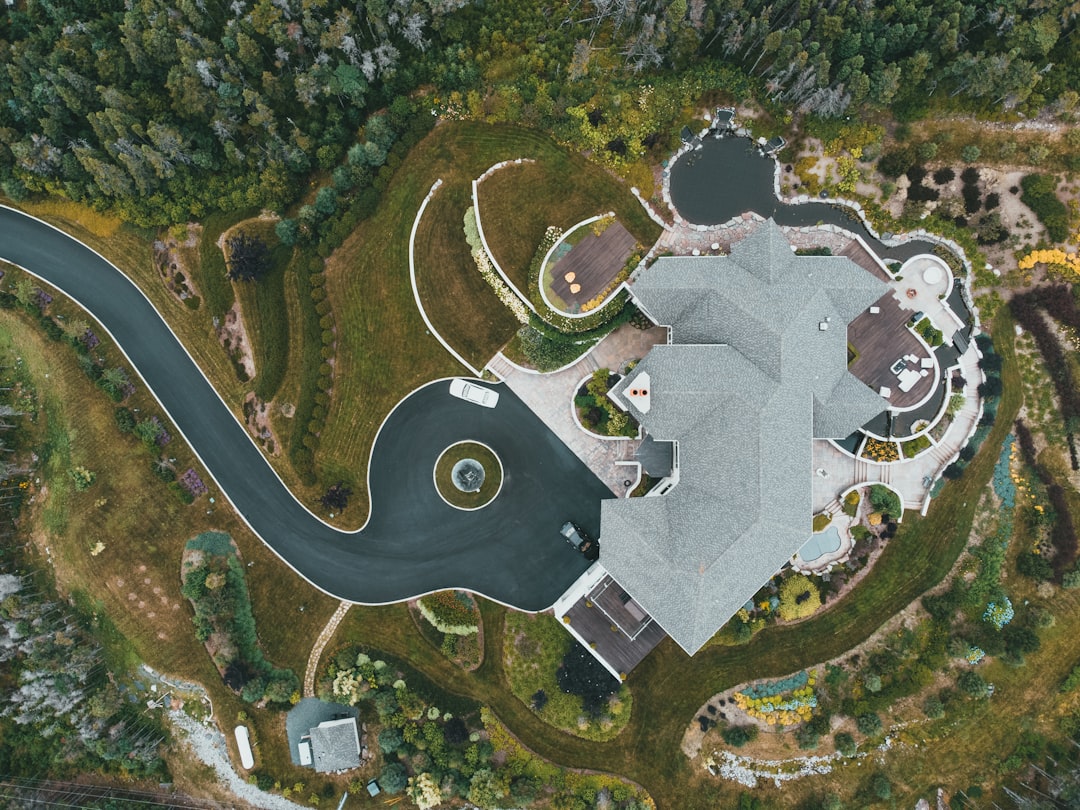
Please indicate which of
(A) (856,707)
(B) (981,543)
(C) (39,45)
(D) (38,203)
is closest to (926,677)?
(A) (856,707)

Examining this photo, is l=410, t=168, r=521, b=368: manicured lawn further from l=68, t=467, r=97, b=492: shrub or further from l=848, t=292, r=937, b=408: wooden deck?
l=68, t=467, r=97, b=492: shrub

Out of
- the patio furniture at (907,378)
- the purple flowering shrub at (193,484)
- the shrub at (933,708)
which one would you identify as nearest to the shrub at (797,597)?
the shrub at (933,708)

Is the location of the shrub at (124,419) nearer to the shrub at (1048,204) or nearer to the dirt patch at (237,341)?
the dirt patch at (237,341)

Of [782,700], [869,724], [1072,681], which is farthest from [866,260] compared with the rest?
[869,724]

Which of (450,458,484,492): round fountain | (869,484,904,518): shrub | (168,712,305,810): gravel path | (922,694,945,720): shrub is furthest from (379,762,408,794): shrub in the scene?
(869,484,904,518): shrub

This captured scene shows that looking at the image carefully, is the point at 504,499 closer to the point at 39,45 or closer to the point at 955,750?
the point at 955,750

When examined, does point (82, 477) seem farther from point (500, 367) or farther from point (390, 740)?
point (500, 367)
